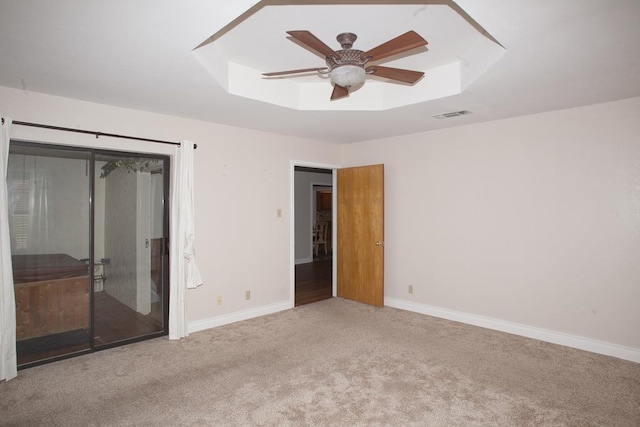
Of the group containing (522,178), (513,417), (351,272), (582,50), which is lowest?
(513,417)

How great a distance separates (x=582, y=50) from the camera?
2.29 meters

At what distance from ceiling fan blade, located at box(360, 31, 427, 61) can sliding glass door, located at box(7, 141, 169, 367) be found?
2816mm

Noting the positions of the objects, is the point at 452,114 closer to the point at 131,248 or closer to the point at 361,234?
the point at 361,234

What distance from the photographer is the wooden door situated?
504 centimetres

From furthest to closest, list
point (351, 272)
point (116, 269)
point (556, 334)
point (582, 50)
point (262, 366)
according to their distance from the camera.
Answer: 1. point (351, 272)
2. point (116, 269)
3. point (556, 334)
4. point (262, 366)
5. point (582, 50)

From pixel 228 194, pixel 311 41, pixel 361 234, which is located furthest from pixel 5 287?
pixel 361 234

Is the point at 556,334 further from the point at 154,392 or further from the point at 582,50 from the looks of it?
the point at 154,392

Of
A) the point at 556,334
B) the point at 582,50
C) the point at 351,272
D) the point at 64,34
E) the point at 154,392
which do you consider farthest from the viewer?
the point at 351,272

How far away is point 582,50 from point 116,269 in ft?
15.5

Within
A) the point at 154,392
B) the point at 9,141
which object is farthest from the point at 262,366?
the point at 9,141

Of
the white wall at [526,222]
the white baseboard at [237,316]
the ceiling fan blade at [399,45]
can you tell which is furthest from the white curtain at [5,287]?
the white wall at [526,222]

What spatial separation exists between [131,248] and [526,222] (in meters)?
4.46

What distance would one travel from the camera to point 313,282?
6.65 meters

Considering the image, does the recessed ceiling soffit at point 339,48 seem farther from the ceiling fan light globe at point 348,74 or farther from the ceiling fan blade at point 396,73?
the ceiling fan light globe at point 348,74
